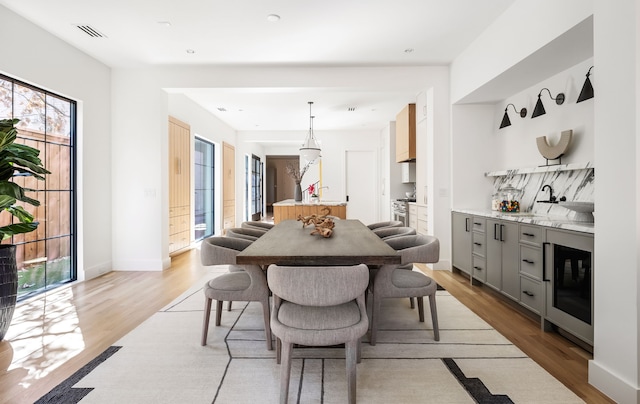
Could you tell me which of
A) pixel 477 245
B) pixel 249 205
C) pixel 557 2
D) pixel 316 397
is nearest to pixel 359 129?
pixel 249 205

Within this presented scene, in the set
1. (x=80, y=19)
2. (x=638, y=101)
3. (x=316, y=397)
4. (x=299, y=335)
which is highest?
→ (x=80, y=19)

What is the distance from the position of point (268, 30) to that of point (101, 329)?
3.22 metres

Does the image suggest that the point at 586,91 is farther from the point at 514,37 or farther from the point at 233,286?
the point at 233,286

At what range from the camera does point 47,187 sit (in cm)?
383

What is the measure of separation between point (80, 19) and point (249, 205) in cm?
764

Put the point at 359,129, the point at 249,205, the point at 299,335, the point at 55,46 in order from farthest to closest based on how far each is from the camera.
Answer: the point at 249,205 → the point at 359,129 → the point at 55,46 → the point at 299,335

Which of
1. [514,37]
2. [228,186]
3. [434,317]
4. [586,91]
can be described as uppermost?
Answer: [514,37]

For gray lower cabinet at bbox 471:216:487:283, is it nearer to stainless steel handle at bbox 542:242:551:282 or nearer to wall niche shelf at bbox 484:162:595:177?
wall niche shelf at bbox 484:162:595:177

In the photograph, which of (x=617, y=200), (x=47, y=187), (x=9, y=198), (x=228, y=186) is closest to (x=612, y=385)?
(x=617, y=200)

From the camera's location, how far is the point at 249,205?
35.7 ft

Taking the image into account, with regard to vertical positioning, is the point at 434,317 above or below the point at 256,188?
below

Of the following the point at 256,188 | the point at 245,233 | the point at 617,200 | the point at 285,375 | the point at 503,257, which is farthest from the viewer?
the point at 256,188

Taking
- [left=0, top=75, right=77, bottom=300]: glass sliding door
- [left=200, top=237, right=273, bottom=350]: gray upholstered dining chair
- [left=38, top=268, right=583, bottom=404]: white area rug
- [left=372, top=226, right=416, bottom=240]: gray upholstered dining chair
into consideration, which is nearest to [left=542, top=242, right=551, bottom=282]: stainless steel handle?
[left=38, top=268, right=583, bottom=404]: white area rug

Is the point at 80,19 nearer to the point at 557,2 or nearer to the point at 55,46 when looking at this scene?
the point at 55,46
